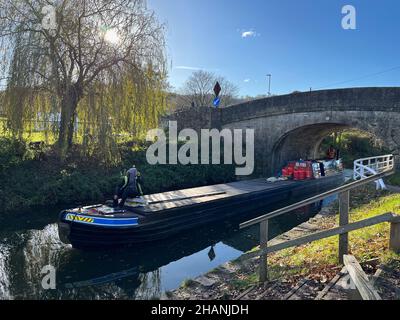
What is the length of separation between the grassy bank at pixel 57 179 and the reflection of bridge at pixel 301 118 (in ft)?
21.6

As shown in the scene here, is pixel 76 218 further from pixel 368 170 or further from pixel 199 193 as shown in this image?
pixel 368 170

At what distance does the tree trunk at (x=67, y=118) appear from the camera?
40.4 feet

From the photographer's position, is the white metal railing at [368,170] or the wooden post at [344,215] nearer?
the wooden post at [344,215]

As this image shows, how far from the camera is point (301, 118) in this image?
685 inches

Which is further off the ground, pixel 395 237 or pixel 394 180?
pixel 395 237

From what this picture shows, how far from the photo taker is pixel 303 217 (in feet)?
42.0

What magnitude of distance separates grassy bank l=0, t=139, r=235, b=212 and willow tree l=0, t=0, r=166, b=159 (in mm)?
996

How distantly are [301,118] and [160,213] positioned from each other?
11.2 meters

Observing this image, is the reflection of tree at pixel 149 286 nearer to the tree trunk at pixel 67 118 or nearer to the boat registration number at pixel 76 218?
the boat registration number at pixel 76 218

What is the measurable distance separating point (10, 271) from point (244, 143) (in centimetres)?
1521

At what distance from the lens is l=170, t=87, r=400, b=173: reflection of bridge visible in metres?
14.7

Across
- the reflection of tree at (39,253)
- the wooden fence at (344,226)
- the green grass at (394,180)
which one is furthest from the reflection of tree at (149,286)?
the green grass at (394,180)

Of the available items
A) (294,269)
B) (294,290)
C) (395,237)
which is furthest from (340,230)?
(294,269)
